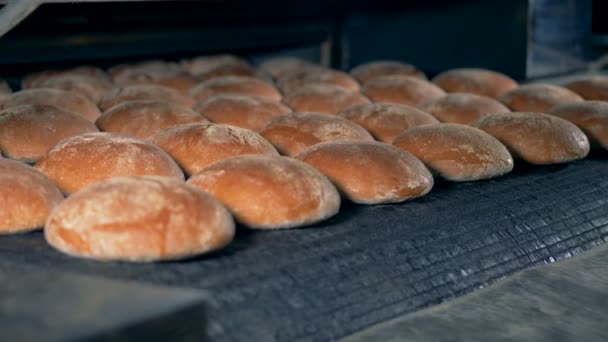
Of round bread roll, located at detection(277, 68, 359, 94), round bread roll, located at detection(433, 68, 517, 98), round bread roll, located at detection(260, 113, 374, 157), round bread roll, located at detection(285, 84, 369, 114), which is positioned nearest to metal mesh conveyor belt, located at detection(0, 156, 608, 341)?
round bread roll, located at detection(260, 113, 374, 157)

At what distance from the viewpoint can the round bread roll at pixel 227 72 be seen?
3.53 m

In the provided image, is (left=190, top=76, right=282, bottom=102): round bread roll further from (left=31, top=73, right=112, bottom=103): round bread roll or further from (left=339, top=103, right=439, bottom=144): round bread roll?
(left=339, top=103, right=439, bottom=144): round bread roll

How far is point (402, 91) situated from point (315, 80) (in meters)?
0.43

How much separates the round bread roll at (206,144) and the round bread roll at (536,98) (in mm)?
1126

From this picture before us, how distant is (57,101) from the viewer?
2617mm

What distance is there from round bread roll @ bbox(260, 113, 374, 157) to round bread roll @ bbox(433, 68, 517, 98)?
107cm

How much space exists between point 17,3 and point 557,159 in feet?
4.86

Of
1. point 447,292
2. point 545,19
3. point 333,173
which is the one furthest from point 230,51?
point 447,292

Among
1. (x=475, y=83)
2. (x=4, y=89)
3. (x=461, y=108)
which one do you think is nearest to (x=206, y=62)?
(x=4, y=89)

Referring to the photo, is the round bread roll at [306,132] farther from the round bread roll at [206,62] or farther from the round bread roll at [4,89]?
the round bread roll at [206,62]

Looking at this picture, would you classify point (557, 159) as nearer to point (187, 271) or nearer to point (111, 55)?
point (187, 271)

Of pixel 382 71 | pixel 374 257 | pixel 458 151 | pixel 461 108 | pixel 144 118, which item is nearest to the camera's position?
pixel 374 257

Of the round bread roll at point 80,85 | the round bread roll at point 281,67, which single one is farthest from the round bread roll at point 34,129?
the round bread roll at point 281,67

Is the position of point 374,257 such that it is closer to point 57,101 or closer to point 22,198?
point 22,198
